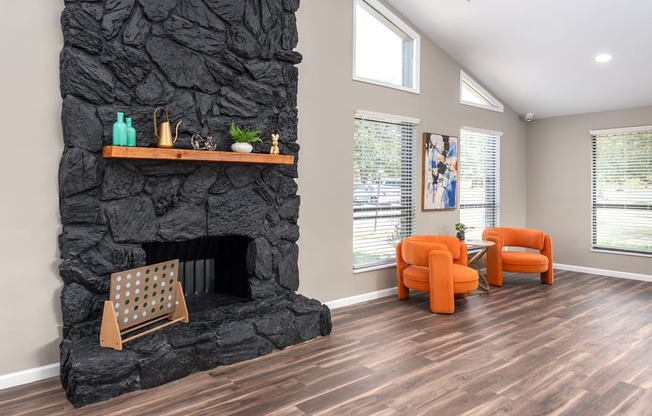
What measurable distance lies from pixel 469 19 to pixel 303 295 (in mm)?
3680

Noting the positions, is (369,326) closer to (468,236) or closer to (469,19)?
(468,236)

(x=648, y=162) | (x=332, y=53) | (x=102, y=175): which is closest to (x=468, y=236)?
(x=648, y=162)

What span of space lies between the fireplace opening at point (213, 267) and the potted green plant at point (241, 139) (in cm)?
83

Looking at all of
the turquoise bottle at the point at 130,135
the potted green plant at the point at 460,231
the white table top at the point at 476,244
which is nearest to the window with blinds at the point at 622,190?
the white table top at the point at 476,244

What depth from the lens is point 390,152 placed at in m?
5.53

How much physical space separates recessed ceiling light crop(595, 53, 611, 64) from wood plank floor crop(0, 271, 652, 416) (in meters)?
2.96

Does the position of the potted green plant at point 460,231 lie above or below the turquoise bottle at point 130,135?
below

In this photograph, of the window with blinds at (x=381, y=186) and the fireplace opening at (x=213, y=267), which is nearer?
the fireplace opening at (x=213, y=267)

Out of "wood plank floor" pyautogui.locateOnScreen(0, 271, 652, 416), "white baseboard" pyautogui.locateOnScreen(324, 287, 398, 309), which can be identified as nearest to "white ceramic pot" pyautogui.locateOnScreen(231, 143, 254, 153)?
"wood plank floor" pyautogui.locateOnScreen(0, 271, 652, 416)

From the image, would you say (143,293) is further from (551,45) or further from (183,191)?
(551,45)

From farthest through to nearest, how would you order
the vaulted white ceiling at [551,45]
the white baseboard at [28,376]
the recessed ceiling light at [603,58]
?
1. the recessed ceiling light at [603,58]
2. the vaulted white ceiling at [551,45]
3. the white baseboard at [28,376]

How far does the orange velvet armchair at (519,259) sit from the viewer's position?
6.01m

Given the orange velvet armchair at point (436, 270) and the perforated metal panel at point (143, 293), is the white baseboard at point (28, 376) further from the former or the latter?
the orange velvet armchair at point (436, 270)

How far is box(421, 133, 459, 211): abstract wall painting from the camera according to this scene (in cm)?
587
